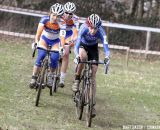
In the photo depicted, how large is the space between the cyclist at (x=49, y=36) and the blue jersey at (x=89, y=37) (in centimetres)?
86

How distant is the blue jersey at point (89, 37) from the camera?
1028 centimetres

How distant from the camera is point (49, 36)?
453 inches

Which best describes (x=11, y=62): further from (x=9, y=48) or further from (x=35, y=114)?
(x=35, y=114)

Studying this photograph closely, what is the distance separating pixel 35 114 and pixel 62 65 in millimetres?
2702

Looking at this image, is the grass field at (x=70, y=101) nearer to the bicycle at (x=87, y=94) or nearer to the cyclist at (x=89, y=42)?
the bicycle at (x=87, y=94)

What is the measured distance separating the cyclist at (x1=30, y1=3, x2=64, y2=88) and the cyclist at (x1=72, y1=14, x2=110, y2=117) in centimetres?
83

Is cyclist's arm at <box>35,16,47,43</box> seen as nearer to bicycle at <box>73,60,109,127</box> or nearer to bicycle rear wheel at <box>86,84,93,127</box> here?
bicycle at <box>73,60,109,127</box>

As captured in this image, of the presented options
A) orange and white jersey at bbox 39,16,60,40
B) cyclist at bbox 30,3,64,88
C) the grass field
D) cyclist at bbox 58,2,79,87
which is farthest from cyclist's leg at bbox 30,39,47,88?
cyclist at bbox 58,2,79,87

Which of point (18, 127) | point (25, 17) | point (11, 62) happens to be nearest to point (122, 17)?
point (25, 17)

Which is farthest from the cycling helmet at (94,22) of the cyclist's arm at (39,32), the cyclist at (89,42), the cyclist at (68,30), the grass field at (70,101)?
the grass field at (70,101)

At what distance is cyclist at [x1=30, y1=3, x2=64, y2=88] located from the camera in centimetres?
1112

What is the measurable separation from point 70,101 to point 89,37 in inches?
81.1

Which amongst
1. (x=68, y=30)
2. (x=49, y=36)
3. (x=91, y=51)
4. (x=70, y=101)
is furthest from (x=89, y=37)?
(x=68, y=30)

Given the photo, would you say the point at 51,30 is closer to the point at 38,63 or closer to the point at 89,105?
the point at 38,63
